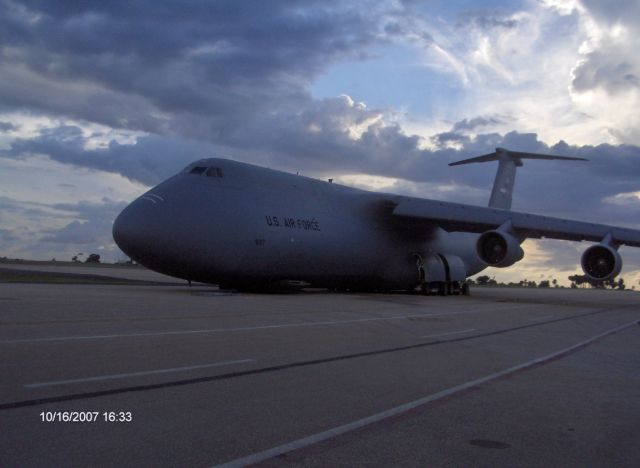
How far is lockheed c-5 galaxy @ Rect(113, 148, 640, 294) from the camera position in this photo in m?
20.1

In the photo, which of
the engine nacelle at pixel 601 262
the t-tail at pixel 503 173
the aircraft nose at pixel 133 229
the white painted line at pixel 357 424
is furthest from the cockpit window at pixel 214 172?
the t-tail at pixel 503 173

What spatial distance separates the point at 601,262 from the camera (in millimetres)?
27109

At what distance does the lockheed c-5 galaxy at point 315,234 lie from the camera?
2014 centimetres

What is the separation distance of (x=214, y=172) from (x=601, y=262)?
1665cm

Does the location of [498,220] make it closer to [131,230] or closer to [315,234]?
[315,234]

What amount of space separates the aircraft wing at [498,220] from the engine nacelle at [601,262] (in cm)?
106

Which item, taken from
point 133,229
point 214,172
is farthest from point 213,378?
point 214,172

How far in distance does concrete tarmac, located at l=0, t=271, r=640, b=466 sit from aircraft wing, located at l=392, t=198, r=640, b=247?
15.9 m

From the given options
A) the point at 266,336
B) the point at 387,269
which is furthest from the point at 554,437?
the point at 387,269

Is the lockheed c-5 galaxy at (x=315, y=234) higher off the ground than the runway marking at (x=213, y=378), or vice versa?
the lockheed c-5 galaxy at (x=315, y=234)

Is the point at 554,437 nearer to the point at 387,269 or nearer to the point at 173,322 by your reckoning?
the point at 173,322

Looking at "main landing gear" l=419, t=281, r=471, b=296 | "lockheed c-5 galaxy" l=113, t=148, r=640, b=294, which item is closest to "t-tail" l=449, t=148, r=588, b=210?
"lockheed c-5 galaxy" l=113, t=148, r=640, b=294

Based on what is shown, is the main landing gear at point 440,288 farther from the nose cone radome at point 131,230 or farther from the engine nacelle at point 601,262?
the nose cone radome at point 131,230

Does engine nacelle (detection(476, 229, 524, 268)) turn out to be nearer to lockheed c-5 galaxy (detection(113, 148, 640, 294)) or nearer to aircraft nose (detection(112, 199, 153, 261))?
lockheed c-5 galaxy (detection(113, 148, 640, 294))
